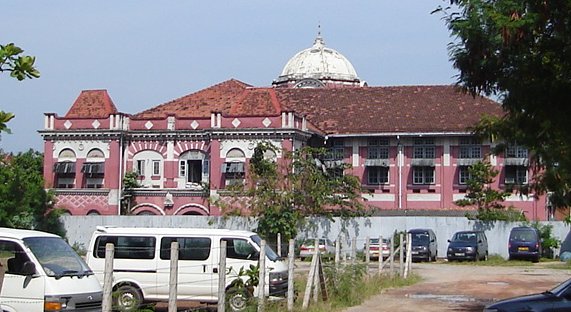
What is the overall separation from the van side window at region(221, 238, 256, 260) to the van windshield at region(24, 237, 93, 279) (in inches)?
211

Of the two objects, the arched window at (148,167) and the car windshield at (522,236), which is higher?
the arched window at (148,167)

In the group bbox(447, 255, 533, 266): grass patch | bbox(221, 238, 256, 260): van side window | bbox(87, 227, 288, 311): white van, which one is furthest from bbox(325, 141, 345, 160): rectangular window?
bbox(221, 238, 256, 260): van side window

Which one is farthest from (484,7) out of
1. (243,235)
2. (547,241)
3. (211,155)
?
(211,155)

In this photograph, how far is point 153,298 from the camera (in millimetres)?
20031

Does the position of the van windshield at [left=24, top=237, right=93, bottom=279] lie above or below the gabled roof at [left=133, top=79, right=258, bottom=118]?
below

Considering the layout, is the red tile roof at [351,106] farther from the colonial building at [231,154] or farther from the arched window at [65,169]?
the arched window at [65,169]

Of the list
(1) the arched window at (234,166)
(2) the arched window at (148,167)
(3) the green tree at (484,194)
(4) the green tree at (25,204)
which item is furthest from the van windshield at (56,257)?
Result: (2) the arched window at (148,167)

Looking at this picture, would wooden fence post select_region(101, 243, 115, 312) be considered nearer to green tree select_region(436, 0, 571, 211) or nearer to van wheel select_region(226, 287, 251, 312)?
van wheel select_region(226, 287, 251, 312)

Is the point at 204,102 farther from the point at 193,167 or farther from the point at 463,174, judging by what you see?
the point at 463,174

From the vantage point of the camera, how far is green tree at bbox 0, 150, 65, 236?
48.6 meters

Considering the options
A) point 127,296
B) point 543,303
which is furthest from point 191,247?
point 543,303

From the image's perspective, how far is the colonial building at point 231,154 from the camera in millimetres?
52000

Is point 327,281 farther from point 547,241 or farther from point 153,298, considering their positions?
point 547,241

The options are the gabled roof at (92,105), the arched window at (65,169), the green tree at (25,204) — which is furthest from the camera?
the gabled roof at (92,105)
